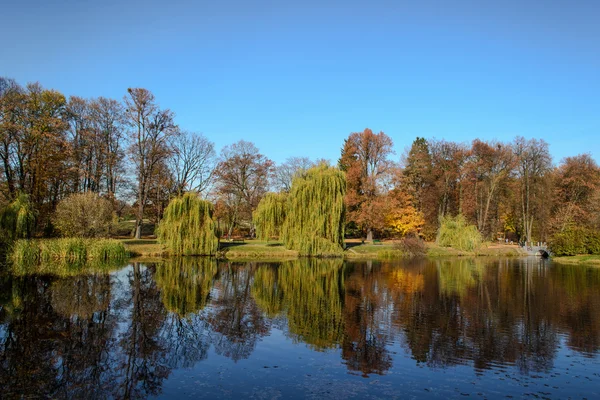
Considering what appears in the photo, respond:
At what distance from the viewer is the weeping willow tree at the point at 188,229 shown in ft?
106

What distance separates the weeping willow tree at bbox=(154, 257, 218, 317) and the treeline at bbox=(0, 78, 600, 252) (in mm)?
8861

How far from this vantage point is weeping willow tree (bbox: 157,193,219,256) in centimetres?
3234

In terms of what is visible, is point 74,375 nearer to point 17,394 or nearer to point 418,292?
point 17,394

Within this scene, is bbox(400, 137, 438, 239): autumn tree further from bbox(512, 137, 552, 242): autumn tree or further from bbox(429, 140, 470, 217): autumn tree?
bbox(512, 137, 552, 242): autumn tree

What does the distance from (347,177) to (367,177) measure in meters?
2.16

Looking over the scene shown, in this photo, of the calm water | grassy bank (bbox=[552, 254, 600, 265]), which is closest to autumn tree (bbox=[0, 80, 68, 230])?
the calm water

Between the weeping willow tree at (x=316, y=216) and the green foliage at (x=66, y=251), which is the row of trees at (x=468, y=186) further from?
the green foliage at (x=66, y=251)

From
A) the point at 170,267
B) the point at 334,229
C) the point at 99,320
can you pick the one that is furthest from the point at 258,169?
the point at 99,320

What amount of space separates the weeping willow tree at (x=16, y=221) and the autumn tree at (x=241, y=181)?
2367 cm

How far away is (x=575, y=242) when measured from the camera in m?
39.7

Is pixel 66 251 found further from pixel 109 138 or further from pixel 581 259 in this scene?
pixel 581 259

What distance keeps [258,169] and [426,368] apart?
4300 cm

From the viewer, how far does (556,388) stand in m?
8.29

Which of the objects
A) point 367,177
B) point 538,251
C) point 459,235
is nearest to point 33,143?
point 367,177
